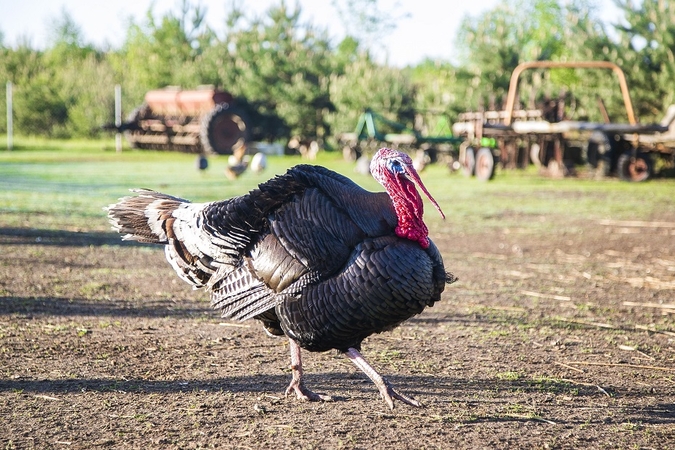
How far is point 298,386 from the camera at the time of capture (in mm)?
4273

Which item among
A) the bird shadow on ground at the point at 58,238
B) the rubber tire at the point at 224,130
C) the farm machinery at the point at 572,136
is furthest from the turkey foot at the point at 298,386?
the rubber tire at the point at 224,130

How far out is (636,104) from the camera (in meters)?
22.1

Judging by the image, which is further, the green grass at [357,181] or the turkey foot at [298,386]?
the green grass at [357,181]

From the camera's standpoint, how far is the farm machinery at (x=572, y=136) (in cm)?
1827

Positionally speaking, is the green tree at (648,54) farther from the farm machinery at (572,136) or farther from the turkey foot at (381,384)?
the turkey foot at (381,384)

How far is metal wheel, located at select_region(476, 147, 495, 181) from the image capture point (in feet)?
64.6

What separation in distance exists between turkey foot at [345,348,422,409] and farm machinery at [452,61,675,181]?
570 inches

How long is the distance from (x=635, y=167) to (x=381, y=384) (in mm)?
16790

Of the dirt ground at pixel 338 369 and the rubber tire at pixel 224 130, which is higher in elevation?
the rubber tire at pixel 224 130

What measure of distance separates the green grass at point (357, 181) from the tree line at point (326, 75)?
2857 mm

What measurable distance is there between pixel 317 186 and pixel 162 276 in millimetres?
3884

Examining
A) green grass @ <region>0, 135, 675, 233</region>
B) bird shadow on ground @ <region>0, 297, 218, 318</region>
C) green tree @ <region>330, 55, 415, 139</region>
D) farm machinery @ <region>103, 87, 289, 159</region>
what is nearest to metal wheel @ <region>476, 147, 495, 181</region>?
green grass @ <region>0, 135, 675, 233</region>

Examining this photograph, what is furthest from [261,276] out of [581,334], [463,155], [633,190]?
[463,155]

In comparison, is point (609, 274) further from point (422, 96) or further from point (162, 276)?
point (422, 96)
